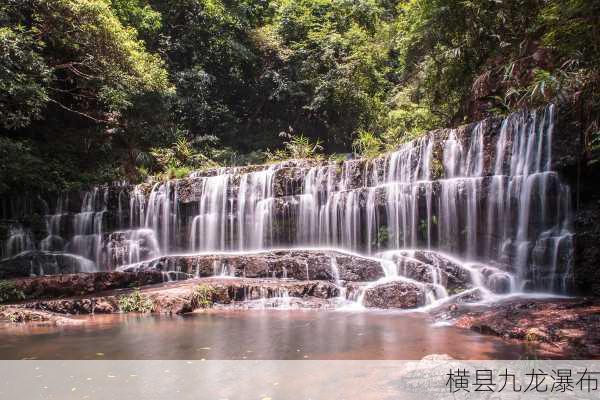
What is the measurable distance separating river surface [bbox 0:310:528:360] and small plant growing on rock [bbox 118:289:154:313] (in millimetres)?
547

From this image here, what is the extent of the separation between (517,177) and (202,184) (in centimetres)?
1008

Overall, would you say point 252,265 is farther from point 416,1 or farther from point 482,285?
point 416,1

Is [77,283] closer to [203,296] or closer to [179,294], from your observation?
[179,294]

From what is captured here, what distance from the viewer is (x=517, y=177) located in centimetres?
1004

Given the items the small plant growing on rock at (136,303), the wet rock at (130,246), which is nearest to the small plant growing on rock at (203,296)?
the small plant growing on rock at (136,303)

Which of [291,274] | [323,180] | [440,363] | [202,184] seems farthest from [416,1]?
[440,363]

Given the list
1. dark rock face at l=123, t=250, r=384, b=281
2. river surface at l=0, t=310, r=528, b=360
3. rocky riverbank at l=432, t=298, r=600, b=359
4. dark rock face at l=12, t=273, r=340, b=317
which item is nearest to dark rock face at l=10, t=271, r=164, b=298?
dark rock face at l=12, t=273, r=340, b=317

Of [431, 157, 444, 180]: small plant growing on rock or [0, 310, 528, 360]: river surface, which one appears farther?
[431, 157, 444, 180]: small plant growing on rock

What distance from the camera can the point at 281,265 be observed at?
11.5 m

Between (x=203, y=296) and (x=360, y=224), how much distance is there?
5322 mm

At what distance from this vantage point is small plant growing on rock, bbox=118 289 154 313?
8.85 metres

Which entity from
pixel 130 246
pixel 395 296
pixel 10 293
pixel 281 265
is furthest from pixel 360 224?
pixel 10 293

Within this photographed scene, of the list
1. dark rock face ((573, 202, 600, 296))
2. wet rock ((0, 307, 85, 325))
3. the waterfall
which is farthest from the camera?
the waterfall

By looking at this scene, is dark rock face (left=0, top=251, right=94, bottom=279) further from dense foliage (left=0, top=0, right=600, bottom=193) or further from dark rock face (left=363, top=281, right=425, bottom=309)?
dark rock face (left=363, top=281, right=425, bottom=309)
